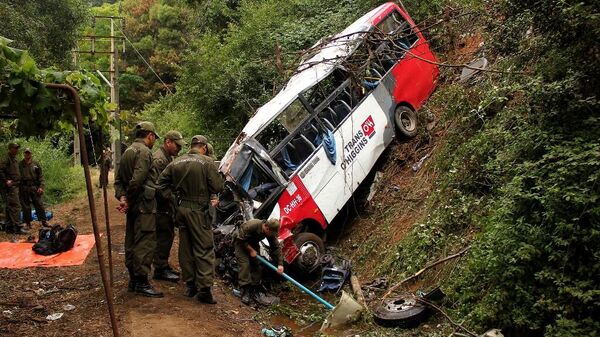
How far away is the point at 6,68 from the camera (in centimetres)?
353

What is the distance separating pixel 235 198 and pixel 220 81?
A: 6.74 metres

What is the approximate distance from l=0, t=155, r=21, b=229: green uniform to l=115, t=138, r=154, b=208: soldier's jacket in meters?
5.36

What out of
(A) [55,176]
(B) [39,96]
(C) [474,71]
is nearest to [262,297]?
(B) [39,96]

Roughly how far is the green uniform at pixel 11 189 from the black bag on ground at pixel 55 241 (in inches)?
86.3

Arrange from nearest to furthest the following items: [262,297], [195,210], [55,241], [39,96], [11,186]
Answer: [39,96], [195,210], [262,297], [55,241], [11,186]

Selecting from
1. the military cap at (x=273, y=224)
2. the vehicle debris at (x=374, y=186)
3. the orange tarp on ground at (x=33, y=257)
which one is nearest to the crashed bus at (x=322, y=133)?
the vehicle debris at (x=374, y=186)

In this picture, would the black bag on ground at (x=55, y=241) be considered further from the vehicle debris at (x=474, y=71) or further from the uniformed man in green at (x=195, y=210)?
the vehicle debris at (x=474, y=71)

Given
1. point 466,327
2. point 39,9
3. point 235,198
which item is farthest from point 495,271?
point 39,9

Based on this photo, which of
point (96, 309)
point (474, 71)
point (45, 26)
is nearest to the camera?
point (96, 309)

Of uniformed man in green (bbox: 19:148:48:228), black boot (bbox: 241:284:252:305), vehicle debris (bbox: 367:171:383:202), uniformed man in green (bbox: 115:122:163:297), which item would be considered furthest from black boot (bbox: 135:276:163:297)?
uniformed man in green (bbox: 19:148:48:228)

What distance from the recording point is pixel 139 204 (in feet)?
19.1

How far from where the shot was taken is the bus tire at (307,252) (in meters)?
7.80

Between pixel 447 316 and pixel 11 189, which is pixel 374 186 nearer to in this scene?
pixel 447 316

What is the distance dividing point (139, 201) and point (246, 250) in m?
1.73
